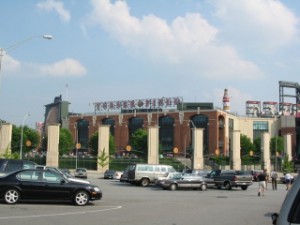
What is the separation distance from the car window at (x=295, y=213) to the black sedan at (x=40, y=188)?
14694 mm

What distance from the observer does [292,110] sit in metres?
145

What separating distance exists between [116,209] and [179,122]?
10759cm

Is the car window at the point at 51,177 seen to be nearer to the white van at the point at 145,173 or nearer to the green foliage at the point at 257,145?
the white van at the point at 145,173

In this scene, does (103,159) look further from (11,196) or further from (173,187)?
(11,196)

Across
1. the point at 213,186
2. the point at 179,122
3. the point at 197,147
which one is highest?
the point at 179,122

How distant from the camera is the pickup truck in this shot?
35.9m

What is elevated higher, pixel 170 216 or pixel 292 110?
pixel 292 110

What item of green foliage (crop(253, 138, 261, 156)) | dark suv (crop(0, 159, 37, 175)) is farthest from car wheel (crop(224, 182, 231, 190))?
green foliage (crop(253, 138, 261, 156))

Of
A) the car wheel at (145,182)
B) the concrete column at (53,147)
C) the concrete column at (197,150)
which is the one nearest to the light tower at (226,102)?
the concrete column at (197,150)

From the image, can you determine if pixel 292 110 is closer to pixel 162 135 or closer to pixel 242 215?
pixel 162 135

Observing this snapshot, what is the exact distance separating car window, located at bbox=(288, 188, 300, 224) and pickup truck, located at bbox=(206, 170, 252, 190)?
107 feet

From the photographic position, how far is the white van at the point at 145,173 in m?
37.2

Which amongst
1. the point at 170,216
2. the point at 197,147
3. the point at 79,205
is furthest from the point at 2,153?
the point at 170,216

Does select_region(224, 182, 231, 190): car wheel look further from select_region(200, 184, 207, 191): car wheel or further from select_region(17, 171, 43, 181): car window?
select_region(17, 171, 43, 181): car window
